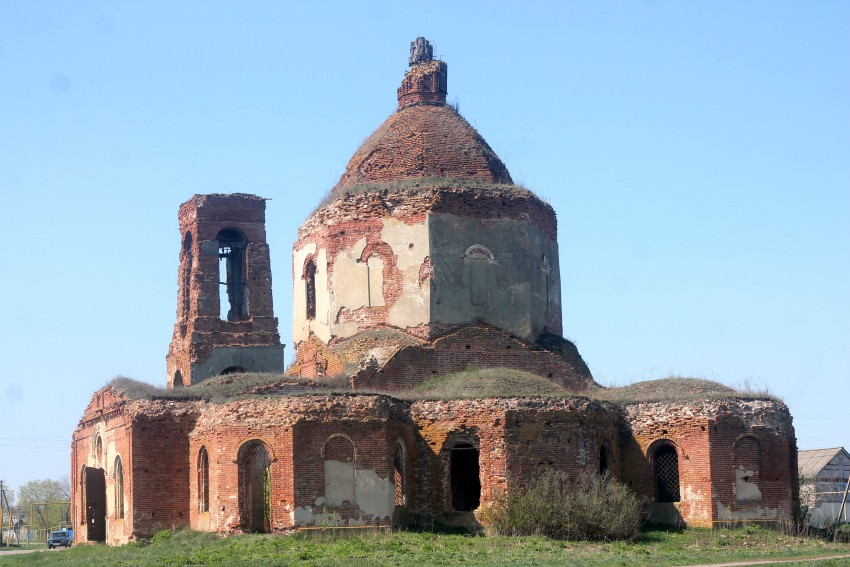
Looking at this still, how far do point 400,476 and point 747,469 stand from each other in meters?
7.42

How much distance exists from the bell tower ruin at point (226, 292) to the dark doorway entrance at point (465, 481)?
Answer: 703 cm

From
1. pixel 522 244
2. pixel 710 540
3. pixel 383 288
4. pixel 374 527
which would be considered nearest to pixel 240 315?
pixel 383 288

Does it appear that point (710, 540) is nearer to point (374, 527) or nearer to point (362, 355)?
point (374, 527)

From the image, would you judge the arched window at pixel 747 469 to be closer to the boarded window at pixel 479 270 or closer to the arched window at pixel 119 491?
the boarded window at pixel 479 270

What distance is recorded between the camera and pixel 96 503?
28.8 m

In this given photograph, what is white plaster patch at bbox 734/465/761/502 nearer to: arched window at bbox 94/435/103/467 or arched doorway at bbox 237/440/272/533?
arched doorway at bbox 237/440/272/533

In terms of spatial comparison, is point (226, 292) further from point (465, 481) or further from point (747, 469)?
point (747, 469)

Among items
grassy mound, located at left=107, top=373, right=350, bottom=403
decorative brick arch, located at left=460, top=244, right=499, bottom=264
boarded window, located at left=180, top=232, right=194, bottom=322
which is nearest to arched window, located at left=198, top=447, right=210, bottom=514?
grassy mound, located at left=107, top=373, right=350, bottom=403

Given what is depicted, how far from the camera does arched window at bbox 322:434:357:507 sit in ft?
78.7

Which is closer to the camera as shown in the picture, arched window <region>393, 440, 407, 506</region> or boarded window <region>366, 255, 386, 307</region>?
arched window <region>393, 440, 407, 506</region>

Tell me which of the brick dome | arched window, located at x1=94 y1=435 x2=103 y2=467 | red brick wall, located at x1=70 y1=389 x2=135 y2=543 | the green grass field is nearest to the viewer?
the green grass field

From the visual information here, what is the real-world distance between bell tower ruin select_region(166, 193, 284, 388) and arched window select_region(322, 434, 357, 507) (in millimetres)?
8116

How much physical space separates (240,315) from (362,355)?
533cm

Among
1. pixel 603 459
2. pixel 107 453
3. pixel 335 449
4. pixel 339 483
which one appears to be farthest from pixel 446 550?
pixel 107 453
